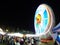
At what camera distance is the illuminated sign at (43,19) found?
247 centimetres

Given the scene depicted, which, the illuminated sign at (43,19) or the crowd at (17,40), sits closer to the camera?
the illuminated sign at (43,19)

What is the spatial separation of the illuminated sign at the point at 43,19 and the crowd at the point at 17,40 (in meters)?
0.14

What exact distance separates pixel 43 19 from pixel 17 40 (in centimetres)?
48

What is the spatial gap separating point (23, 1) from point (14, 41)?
61cm

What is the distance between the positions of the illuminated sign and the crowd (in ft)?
0.46

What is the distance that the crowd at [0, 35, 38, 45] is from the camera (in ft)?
8.69

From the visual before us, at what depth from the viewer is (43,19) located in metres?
2.58

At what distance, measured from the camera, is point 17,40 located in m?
2.70

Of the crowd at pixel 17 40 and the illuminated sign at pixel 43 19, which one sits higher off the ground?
the illuminated sign at pixel 43 19

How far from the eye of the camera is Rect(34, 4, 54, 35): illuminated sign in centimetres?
247

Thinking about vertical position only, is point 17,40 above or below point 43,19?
below

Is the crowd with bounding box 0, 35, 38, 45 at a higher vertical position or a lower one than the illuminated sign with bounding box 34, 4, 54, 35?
lower

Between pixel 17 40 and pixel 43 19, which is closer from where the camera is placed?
pixel 43 19

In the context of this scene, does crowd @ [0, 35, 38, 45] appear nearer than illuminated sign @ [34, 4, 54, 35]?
No
